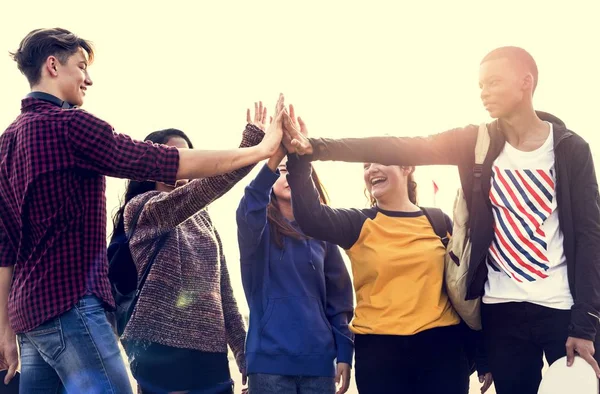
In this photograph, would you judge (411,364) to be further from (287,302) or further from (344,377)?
(287,302)

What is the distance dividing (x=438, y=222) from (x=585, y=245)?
109 centimetres

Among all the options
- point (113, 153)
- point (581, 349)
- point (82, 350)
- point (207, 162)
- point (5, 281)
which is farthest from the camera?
point (581, 349)

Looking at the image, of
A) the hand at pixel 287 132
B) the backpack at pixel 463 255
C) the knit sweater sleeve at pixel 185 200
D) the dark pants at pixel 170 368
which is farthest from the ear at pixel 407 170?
the dark pants at pixel 170 368

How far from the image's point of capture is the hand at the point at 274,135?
4027mm

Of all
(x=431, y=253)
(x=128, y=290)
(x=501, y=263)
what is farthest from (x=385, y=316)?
(x=128, y=290)

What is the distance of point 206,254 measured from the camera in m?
4.42

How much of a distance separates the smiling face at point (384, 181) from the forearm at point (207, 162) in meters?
1.39

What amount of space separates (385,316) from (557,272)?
3.33ft

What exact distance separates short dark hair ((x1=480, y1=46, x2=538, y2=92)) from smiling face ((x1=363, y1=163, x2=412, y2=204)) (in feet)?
3.24

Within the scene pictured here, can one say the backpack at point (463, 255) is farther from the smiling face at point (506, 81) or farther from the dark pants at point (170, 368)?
the dark pants at point (170, 368)

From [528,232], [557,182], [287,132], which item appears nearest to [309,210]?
[287,132]

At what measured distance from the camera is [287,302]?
15.0ft

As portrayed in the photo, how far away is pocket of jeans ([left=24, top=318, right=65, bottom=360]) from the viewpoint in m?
3.08

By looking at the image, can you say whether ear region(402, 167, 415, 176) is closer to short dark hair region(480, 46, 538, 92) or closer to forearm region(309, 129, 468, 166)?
forearm region(309, 129, 468, 166)
